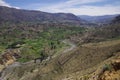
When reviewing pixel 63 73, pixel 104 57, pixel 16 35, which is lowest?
pixel 16 35

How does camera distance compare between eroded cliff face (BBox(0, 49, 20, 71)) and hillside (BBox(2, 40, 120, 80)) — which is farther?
eroded cliff face (BBox(0, 49, 20, 71))

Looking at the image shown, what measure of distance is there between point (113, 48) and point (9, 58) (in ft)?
203

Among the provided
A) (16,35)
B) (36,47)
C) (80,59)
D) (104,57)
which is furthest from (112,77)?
(16,35)

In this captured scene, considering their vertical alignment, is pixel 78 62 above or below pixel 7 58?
above

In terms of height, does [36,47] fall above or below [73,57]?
below

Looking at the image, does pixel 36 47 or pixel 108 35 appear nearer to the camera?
pixel 108 35

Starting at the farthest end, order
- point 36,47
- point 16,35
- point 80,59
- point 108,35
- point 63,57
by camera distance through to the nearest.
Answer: point 16,35, point 36,47, point 108,35, point 63,57, point 80,59

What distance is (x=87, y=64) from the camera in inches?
2299

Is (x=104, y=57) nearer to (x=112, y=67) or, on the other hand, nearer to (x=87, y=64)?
(x=87, y=64)

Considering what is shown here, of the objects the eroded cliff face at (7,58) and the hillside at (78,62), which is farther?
the eroded cliff face at (7,58)

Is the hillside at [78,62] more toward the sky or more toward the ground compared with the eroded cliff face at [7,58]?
more toward the sky

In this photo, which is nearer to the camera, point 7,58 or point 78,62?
point 78,62

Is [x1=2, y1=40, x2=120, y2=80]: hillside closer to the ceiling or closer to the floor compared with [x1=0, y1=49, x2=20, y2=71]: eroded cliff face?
closer to the ceiling

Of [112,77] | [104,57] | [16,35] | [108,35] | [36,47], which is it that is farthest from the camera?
[16,35]
